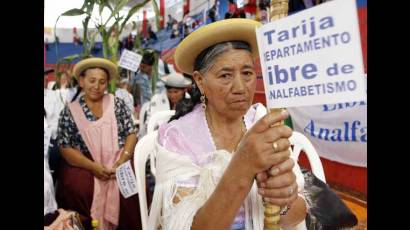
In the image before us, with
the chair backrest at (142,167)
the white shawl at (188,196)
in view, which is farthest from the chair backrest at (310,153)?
the chair backrest at (142,167)

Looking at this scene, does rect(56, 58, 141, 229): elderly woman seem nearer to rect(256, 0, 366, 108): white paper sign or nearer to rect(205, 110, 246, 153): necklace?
rect(205, 110, 246, 153): necklace

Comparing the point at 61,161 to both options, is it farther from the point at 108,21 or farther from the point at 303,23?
the point at 303,23

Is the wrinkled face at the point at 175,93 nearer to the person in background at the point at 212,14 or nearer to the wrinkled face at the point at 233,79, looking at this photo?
the person in background at the point at 212,14

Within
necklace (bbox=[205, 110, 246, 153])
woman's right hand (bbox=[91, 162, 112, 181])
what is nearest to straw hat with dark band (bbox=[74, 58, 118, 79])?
woman's right hand (bbox=[91, 162, 112, 181])

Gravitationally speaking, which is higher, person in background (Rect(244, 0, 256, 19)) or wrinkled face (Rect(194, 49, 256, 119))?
person in background (Rect(244, 0, 256, 19))

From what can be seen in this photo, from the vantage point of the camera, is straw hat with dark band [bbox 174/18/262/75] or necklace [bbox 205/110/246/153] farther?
necklace [bbox 205/110/246/153]

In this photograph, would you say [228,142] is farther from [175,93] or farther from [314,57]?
[175,93]

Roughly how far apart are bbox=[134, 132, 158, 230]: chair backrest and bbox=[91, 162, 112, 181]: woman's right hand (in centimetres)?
95

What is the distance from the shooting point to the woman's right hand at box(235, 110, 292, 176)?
28.8 inches

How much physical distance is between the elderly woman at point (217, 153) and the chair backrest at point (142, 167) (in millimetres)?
124

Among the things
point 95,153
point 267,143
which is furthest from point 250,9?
point 267,143

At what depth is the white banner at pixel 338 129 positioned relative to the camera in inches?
106

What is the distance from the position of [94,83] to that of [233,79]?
172 centimetres
